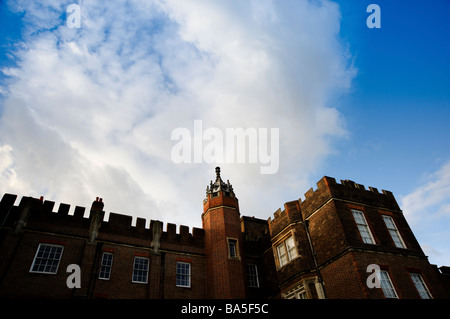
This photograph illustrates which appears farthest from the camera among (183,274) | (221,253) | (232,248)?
(232,248)

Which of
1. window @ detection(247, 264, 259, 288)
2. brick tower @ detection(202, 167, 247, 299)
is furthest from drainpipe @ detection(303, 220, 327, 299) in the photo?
window @ detection(247, 264, 259, 288)

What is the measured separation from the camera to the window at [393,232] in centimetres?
2064

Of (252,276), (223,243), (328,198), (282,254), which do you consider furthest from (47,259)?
(328,198)

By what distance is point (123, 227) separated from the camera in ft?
76.0

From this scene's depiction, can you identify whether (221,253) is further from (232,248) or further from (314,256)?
(314,256)

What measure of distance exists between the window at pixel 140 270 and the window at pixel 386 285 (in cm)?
1549

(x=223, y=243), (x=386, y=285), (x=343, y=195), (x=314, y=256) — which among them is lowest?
(x=386, y=285)

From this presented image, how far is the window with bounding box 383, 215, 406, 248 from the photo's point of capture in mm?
20636

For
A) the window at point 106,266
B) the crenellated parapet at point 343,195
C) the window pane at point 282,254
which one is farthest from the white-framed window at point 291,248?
the window at point 106,266

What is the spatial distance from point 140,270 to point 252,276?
944 centimetres

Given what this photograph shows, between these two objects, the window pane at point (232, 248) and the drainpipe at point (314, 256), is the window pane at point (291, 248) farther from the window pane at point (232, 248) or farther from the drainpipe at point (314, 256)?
the window pane at point (232, 248)

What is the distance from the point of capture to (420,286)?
1870 cm
